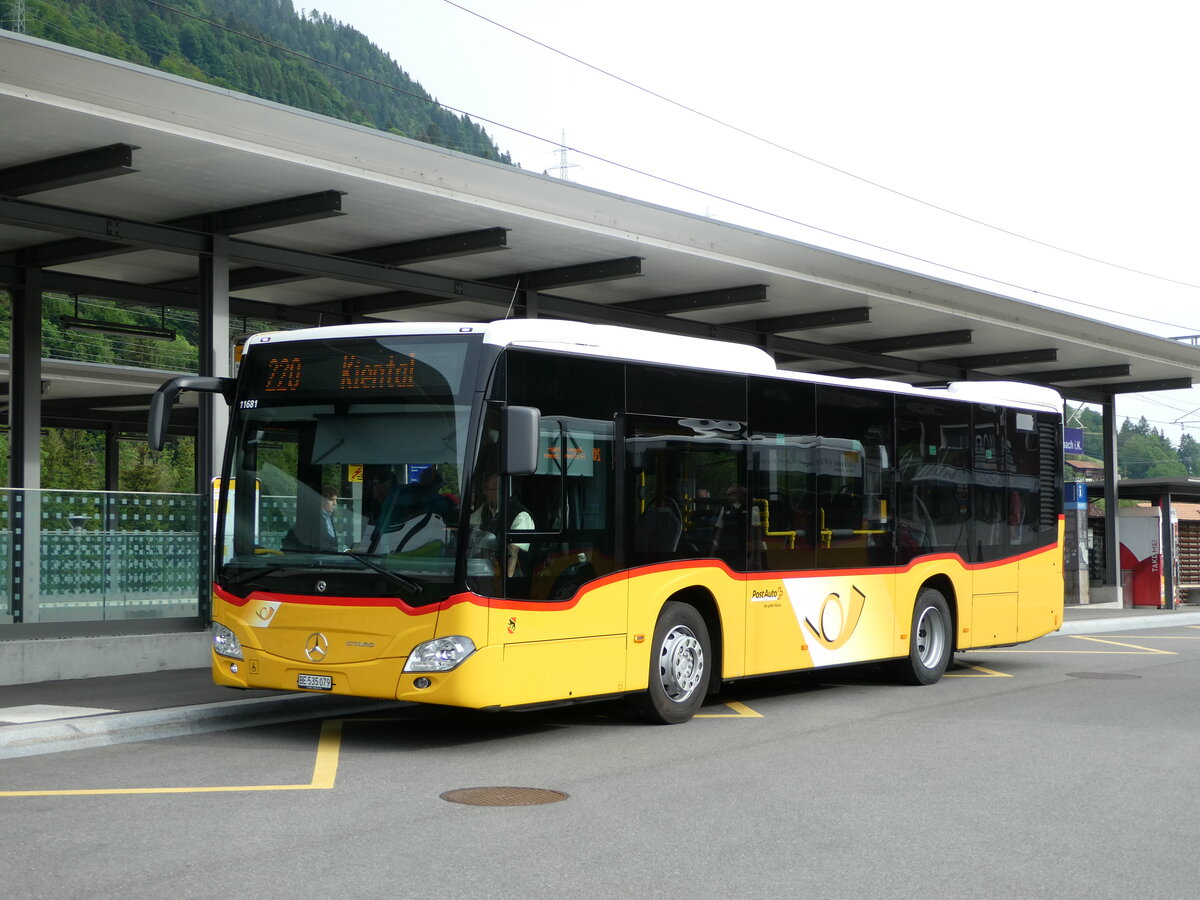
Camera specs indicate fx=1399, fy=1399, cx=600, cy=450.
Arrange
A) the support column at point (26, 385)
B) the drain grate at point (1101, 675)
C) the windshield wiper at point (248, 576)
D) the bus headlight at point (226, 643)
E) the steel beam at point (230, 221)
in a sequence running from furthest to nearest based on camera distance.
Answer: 1. the support column at point (26, 385)
2. the drain grate at point (1101, 675)
3. the steel beam at point (230, 221)
4. the bus headlight at point (226, 643)
5. the windshield wiper at point (248, 576)

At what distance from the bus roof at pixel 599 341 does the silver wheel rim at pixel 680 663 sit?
225 centimetres

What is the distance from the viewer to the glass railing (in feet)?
43.1

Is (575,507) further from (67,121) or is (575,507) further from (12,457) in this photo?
(12,457)

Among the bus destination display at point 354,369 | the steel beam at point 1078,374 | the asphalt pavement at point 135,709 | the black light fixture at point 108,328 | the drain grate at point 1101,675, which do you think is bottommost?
the drain grate at point 1101,675

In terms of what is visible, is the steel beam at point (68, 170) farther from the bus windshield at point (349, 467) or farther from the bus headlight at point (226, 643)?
the bus headlight at point (226, 643)

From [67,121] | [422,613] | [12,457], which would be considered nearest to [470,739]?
[422,613]

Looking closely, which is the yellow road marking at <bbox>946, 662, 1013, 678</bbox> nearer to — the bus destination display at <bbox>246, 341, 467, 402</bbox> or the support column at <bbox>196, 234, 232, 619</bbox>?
the support column at <bbox>196, 234, 232, 619</bbox>

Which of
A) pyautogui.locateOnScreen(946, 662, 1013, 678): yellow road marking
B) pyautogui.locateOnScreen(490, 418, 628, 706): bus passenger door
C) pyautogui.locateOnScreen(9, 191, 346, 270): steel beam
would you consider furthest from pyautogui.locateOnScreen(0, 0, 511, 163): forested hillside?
pyautogui.locateOnScreen(490, 418, 628, 706): bus passenger door

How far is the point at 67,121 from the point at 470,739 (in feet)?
20.4

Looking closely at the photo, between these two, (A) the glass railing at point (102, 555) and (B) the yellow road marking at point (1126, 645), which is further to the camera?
(B) the yellow road marking at point (1126, 645)

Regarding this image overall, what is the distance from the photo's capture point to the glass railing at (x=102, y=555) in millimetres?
13141

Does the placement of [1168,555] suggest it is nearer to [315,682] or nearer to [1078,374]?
[1078,374]

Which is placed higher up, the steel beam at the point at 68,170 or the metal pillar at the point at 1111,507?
the steel beam at the point at 68,170

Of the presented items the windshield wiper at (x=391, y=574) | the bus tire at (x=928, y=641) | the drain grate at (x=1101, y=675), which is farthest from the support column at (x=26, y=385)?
the drain grate at (x=1101, y=675)
